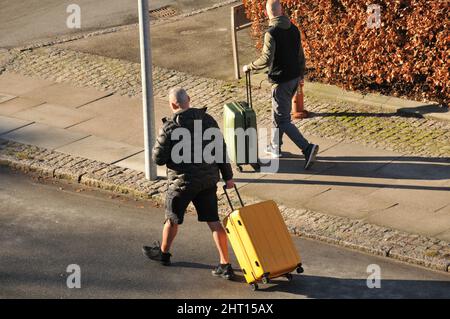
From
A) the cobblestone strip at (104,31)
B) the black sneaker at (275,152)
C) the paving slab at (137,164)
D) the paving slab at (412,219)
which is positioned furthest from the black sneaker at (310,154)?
the cobblestone strip at (104,31)

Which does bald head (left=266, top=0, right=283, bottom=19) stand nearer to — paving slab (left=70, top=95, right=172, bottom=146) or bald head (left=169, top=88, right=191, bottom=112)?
paving slab (left=70, top=95, right=172, bottom=146)

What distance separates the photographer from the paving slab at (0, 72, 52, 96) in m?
17.6

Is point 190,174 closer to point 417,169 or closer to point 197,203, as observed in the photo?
point 197,203

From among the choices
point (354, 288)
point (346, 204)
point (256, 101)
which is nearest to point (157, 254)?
point (354, 288)

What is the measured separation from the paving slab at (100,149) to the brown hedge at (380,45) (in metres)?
3.39

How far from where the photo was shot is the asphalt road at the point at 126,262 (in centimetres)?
1134

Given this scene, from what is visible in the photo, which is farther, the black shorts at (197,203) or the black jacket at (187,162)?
the black shorts at (197,203)

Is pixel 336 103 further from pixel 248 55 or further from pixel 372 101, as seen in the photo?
pixel 248 55

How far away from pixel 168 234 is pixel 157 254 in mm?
333

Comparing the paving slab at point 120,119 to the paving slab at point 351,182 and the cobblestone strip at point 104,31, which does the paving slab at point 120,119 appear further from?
the cobblestone strip at point 104,31

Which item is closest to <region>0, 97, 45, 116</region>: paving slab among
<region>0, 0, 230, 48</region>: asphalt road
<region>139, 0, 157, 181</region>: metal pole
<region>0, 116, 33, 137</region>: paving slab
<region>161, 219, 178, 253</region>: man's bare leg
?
<region>0, 116, 33, 137</region>: paving slab

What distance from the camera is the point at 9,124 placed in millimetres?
16203

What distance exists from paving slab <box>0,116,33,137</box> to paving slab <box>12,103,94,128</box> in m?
0.14
